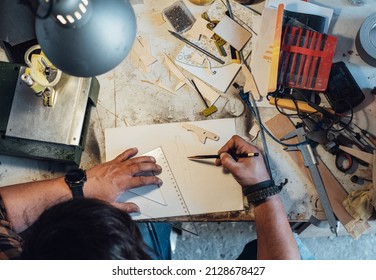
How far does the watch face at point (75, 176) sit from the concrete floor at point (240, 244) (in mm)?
754

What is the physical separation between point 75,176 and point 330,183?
0.77m

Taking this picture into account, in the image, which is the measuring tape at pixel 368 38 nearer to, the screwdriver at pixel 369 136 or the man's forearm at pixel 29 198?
the screwdriver at pixel 369 136

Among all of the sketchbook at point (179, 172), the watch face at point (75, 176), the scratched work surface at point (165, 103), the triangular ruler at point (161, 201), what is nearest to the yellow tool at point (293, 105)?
the scratched work surface at point (165, 103)

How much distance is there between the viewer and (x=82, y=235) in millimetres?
835

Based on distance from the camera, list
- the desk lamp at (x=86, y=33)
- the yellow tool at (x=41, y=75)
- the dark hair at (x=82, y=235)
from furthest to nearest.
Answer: the yellow tool at (x=41, y=75), the dark hair at (x=82, y=235), the desk lamp at (x=86, y=33)

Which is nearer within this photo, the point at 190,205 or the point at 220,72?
the point at 190,205

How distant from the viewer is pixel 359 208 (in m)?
1.21

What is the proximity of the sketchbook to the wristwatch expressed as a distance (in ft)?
0.34

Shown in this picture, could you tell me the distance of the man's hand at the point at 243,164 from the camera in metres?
1.23

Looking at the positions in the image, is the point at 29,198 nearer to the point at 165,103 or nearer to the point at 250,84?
the point at 165,103

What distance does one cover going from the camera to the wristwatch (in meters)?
1.24

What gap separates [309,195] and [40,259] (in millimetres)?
796
